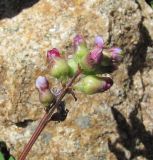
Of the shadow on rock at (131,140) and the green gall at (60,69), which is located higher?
the green gall at (60,69)

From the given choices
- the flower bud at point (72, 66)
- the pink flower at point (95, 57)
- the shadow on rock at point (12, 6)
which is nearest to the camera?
the pink flower at point (95, 57)

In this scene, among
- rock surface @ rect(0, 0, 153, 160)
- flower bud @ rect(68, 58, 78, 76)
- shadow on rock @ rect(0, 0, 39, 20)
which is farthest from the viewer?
shadow on rock @ rect(0, 0, 39, 20)

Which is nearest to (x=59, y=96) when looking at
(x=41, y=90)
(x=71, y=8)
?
(x=41, y=90)

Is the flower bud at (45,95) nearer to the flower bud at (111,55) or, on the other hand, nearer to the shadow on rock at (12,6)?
the flower bud at (111,55)

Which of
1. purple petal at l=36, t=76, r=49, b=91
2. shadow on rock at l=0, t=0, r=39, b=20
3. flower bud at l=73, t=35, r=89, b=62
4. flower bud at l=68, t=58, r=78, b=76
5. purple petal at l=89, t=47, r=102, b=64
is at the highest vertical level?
purple petal at l=89, t=47, r=102, b=64

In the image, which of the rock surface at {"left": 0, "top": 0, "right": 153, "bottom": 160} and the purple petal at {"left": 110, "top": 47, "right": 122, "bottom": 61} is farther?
the rock surface at {"left": 0, "top": 0, "right": 153, "bottom": 160}

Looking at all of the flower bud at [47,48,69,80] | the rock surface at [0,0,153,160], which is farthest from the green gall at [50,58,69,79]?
the rock surface at [0,0,153,160]

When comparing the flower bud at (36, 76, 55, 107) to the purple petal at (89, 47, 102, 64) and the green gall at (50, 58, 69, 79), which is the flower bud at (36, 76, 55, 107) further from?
the purple petal at (89, 47, 102, 64)

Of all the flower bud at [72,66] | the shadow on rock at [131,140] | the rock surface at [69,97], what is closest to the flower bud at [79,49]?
the flower bud at [72,66]
